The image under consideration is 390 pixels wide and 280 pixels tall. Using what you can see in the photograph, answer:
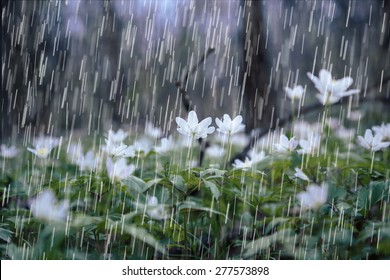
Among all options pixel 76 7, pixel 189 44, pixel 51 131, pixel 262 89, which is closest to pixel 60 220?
pixel 262 89

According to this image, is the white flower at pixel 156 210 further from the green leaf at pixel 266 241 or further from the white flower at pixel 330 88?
the white flower at pixel 330 88

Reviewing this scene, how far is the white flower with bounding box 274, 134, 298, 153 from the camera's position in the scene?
1.20m

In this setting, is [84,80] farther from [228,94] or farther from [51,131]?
[228,94]

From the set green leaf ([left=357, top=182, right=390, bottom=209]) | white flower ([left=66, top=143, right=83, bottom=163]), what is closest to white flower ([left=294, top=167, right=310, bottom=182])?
green leaf ([left=357, top=182, right=390, bottom=209])

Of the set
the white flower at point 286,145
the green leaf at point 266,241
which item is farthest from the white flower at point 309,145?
the green leaf at point 266,241

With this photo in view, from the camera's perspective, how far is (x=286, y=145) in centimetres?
121

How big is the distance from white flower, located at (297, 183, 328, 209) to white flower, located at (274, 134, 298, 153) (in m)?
0.14

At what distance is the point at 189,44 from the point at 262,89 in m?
0.99

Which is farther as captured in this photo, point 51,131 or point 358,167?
point 51,131

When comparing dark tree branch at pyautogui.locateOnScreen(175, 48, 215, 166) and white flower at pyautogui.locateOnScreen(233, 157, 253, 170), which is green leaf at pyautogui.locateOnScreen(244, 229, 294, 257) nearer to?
white flower at pyautogui.locateOnScreen(233, 157, 253, 170)

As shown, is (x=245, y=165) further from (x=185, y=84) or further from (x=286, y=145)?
(x=185, y=84)

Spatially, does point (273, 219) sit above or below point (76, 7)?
below
